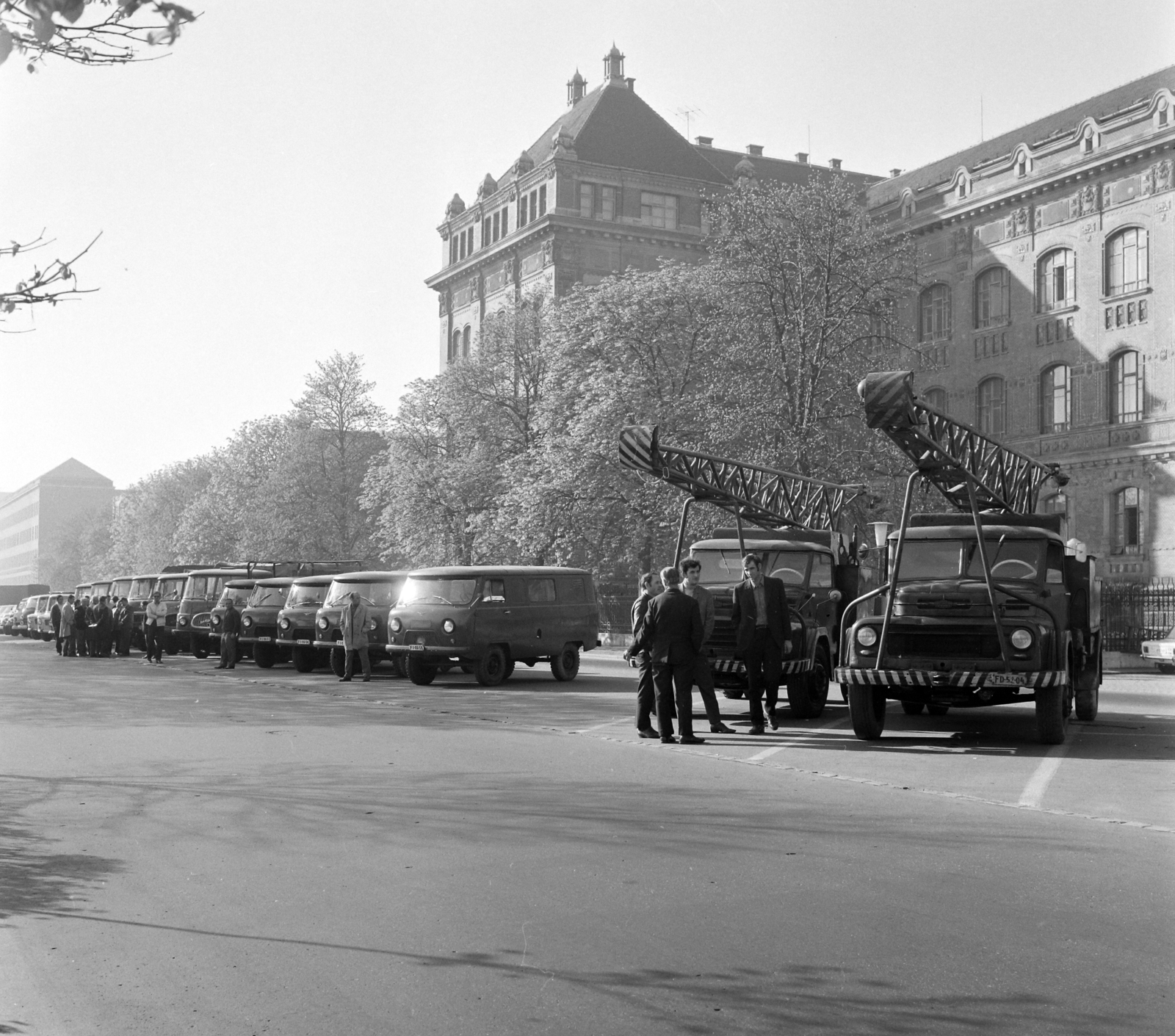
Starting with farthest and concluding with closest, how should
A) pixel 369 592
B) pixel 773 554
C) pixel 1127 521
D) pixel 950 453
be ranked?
pixel 1127 521, pixel 369 592, pixel 773 554, pixel 950 453

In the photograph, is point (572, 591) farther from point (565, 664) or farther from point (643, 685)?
point (643, 685)

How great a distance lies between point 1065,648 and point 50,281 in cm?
999

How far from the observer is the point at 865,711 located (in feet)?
47.4

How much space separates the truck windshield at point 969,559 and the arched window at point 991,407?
46.2 meters

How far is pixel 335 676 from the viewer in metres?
27.7

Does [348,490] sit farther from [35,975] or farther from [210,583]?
[35,975]

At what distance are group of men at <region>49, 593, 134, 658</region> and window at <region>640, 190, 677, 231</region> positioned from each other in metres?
41.9

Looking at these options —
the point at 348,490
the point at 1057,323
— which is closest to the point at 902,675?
the point at 1057,323

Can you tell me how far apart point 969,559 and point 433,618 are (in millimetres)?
10934

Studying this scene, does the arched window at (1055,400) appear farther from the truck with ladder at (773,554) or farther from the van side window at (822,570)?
the van side window at (822,570)

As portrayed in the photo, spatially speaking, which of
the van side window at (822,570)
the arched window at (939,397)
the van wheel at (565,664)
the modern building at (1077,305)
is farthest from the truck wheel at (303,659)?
the arched window at (939,397)

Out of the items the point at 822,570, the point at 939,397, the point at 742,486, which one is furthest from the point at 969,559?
the point at 939,397

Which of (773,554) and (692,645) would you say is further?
(773,554)

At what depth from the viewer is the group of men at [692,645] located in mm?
14336
